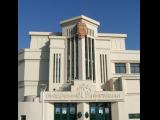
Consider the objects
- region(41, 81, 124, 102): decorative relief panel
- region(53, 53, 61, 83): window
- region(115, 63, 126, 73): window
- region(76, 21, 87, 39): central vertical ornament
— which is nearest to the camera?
region(41, 81, 124, 102): decorative relief panel

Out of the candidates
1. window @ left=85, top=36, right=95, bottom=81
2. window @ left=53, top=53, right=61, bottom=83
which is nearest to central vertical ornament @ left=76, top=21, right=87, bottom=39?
window @ left=85, top=36, right=95, bottom=81

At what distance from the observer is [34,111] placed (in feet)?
135

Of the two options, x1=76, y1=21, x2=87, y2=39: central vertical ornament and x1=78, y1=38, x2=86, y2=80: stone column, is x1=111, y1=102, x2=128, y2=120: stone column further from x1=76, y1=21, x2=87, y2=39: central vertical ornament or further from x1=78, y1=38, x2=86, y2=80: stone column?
x1=76, y1=21, x2=87, y2=39: central vertical ornament

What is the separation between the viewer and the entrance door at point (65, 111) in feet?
140

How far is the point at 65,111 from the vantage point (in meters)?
42.9

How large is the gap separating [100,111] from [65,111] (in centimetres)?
515

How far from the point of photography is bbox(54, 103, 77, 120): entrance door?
4262 centimetres

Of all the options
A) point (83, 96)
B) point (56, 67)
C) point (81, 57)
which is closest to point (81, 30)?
point (81, 57)

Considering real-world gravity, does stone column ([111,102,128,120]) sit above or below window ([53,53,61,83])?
below

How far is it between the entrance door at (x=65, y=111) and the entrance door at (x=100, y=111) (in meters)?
2.67

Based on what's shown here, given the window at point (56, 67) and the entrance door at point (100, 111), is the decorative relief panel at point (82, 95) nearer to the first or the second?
the entrance door at point (100, 111)

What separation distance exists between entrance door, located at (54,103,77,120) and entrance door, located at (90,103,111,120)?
105 inches

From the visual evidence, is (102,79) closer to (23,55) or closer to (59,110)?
(59,110)
